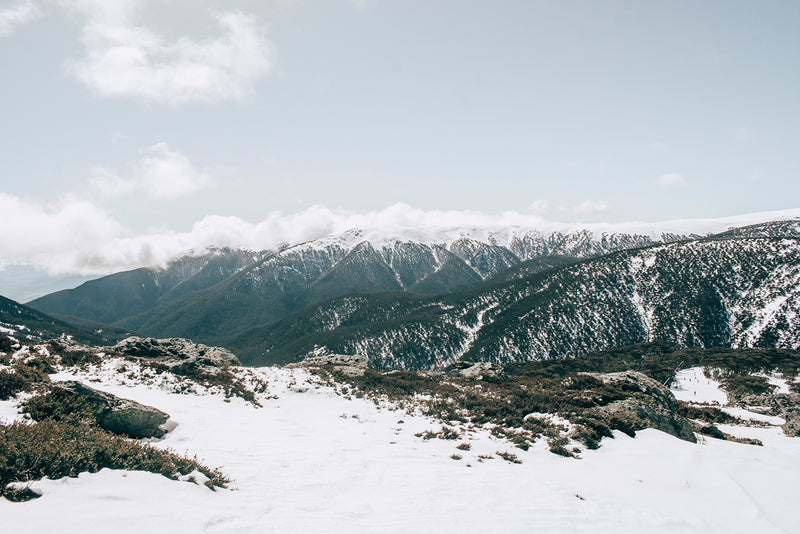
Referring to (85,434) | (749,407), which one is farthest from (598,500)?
(749,407)

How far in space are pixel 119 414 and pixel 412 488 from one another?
40.1ft

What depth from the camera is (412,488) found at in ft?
37.6

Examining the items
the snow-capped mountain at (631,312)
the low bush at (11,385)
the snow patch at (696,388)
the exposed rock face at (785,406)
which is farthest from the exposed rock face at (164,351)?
the snow-capped mountain at (631,312)

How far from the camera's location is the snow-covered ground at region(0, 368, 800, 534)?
7.40m

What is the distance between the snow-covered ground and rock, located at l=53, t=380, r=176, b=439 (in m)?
1.03

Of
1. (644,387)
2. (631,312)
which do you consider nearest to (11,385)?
(644,387)

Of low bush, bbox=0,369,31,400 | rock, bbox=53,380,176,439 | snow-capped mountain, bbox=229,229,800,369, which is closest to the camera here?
rock, bbox=53,380,176,439

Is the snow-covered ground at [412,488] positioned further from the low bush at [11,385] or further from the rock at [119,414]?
the low bush at [11,385]

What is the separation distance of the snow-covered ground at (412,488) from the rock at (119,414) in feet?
3.36

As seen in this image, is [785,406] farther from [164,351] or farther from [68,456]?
[164,351]

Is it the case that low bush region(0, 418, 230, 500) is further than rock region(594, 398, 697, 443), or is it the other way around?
rock region(594, 398, 697, 443)

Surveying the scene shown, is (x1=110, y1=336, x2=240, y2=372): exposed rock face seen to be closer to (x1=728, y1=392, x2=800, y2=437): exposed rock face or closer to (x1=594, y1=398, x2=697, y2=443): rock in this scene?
(x1=594, y1=398, x2=697, y2=443): rock

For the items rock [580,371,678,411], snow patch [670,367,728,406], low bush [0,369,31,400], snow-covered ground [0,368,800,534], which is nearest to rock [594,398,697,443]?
snow-covered ground [0,368,800,534]

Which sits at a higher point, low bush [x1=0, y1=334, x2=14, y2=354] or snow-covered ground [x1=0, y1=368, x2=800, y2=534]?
low bush [x1=0, y1=334, x2=14, y2=354]
